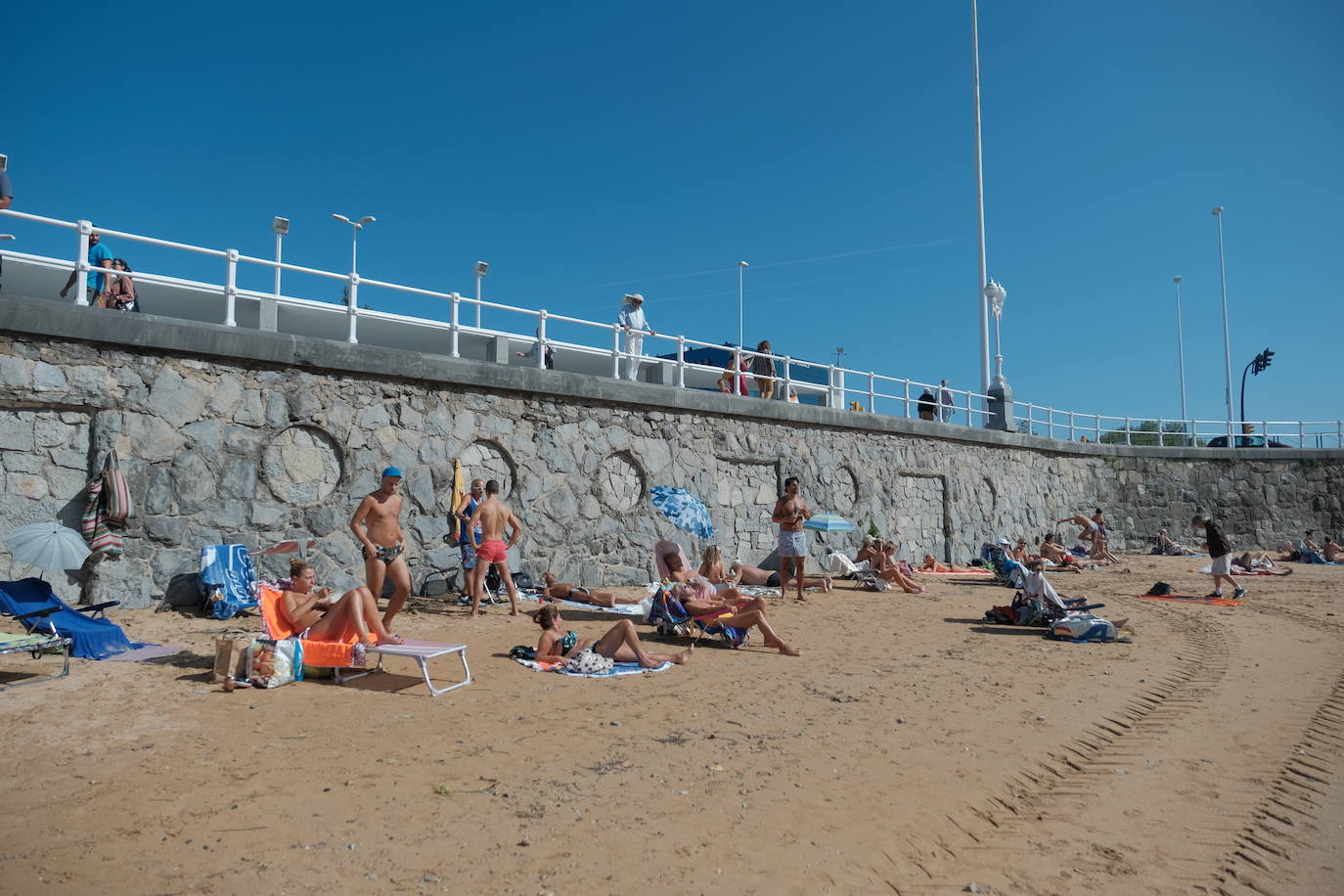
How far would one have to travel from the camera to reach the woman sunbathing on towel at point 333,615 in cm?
612

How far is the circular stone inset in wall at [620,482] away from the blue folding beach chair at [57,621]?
6.37 meters

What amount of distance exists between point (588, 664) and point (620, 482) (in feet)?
18.7

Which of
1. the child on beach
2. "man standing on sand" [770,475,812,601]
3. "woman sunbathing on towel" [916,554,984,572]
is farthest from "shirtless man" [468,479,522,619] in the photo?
the child on beach

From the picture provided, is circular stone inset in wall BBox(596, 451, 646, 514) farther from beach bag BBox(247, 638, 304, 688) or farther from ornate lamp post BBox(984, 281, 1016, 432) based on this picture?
ornate lamp post BBox(984, 281, 1016, 432)

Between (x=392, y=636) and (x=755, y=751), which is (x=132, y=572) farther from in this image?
(x=755, y=751)

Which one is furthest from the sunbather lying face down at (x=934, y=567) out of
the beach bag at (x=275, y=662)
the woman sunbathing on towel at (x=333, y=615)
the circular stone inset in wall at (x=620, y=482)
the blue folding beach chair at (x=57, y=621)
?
the blue folding beach chair at (x=57, y=621)

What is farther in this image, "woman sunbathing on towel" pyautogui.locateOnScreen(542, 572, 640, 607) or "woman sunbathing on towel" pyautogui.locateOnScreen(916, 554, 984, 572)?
"woman sunbathing on towel" pyautogui.locateOnScreen(916, 554, 984, 572)

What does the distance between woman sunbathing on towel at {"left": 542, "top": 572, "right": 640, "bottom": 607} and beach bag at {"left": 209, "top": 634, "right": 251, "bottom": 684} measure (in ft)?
15.6

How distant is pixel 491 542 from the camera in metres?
9.20

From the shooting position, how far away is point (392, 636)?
6.39 meters

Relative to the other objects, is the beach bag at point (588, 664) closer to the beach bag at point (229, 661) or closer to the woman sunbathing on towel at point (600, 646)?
the woman sunbathing on towel at point (600, 646)

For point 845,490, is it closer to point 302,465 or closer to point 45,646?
point 302,465

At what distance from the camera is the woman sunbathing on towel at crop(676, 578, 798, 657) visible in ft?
25.5

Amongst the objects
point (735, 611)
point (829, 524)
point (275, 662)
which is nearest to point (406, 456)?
point (275, 662)
